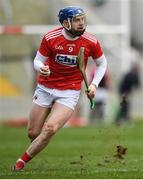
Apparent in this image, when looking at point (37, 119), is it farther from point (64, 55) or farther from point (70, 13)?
point (70, 13)

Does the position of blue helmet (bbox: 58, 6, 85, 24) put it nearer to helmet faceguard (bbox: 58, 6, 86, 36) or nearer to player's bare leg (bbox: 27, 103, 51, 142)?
helmet faceguard (bbox: 58, 6, 86, 36)

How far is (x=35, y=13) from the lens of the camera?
3136 cm

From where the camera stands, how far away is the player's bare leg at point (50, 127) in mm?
12830

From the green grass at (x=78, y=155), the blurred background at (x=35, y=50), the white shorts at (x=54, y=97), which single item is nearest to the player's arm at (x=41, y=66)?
the white shorts at (x=54, y=97)

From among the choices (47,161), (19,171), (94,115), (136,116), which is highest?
(19,171)

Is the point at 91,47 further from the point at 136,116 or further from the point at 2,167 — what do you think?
the point at 136,116

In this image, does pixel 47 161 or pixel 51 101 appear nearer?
pixel 51 101

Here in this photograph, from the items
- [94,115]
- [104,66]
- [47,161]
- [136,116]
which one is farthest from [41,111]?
[136,116]

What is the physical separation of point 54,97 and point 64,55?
25.2 inches

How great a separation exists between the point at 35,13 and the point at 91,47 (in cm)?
1832

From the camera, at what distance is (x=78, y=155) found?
17000mm

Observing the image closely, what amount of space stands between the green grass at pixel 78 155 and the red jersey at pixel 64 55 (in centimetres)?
129

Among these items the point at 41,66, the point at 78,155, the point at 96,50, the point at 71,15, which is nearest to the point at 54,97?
the point at 41,66

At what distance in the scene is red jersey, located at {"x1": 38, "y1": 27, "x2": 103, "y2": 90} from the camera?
43.0ft
